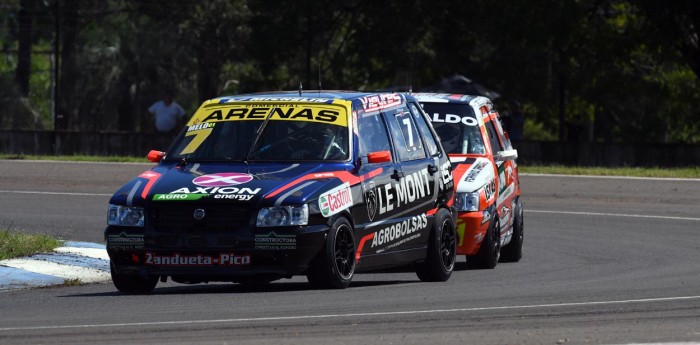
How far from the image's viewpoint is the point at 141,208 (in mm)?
10180

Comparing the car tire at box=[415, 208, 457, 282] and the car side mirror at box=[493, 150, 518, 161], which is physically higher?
the car side mirror at box=[493, 150, 518, 161]

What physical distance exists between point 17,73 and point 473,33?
1185cm

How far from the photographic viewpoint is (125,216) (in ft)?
33.7

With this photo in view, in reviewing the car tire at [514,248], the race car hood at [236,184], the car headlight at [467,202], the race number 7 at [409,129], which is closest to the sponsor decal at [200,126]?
the race car hood at [236,184]

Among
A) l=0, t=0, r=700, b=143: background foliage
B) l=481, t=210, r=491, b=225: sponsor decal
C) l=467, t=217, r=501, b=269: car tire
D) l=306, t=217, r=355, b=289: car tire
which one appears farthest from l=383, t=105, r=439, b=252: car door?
l=0, t=0, r=700, b=143: background foliage

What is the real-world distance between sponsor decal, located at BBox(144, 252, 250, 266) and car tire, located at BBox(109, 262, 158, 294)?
358 millimetres

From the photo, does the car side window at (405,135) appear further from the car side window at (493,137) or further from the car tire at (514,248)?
the car tire at (514,248)

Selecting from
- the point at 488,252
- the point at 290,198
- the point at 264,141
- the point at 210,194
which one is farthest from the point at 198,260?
the point at 488,252

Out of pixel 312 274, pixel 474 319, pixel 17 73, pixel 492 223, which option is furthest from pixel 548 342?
pixel 17 73

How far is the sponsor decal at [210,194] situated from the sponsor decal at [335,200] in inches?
18.2

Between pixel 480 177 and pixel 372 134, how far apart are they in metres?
2.24

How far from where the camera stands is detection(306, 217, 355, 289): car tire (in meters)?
10.2

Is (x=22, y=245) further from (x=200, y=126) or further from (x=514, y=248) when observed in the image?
(x=514, y=248)

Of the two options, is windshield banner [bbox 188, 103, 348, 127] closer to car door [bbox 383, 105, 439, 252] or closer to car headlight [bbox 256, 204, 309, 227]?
car door [bbox 383, 105, 439, 252]
